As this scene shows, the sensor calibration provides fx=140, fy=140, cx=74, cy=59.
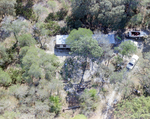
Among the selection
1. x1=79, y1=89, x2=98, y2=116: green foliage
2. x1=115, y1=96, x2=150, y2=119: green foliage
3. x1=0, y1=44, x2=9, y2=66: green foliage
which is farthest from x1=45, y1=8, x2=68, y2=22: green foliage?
x1=115, y1=96, x2=150, y2=119: green foliage

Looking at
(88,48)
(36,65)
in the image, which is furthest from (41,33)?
(88,48)

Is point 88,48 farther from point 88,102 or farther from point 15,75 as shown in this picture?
point 15,75

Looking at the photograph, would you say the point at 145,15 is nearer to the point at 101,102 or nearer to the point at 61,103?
the point at 101,102

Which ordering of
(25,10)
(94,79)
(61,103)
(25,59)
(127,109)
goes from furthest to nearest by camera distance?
(25,10) → (94,79) → (61,103) → (25,59) → (127,109)

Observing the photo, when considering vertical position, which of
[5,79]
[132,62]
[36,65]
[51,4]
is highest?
[51,4]

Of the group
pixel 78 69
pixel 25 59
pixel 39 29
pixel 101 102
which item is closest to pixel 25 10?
pixel 39 29

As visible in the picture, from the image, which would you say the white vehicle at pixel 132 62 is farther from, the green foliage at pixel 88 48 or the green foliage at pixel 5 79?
the green foliage at pixel 5 79
